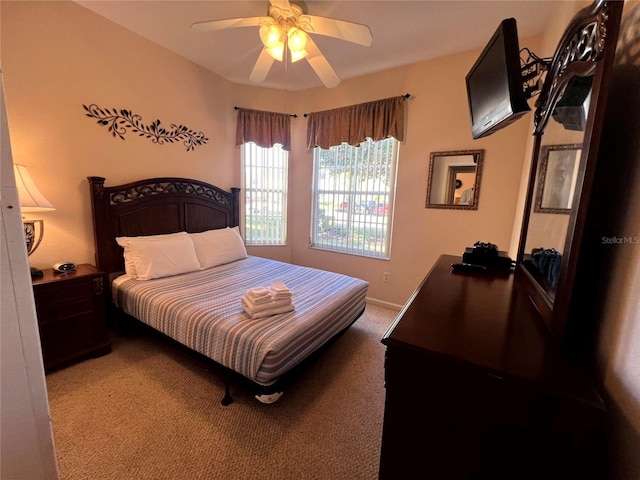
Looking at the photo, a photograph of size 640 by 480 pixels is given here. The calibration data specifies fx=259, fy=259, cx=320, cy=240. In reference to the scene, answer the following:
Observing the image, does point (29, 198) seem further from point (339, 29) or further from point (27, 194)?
point (339, 29)

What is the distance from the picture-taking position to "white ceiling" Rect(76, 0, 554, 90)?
1986mm

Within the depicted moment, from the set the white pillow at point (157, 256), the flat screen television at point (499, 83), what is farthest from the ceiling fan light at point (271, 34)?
the white pillow at point (157, 256)

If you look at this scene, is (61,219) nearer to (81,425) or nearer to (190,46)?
(81,425)

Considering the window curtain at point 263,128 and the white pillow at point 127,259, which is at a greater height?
the window curtain at point 263,128

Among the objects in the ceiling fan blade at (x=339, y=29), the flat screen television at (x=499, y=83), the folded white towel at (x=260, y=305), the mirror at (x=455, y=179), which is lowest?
the folded white towel at (x=260, y=305)

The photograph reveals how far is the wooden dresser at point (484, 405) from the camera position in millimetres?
618

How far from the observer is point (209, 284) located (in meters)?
2.34

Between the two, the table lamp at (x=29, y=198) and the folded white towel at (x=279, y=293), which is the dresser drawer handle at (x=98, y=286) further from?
the folded white towel at (x=279, y=293)

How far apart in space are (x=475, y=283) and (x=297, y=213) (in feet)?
9.33

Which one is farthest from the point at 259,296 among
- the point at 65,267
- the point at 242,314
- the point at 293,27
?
the point at 293,27

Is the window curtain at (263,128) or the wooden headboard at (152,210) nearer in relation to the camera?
the wooden headboard at (152,210)

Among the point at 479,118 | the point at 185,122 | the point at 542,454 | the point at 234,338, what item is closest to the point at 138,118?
the point at 185,122

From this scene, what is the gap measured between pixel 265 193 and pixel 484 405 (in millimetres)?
3524

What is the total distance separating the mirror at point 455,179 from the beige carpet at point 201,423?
5.92 ft
